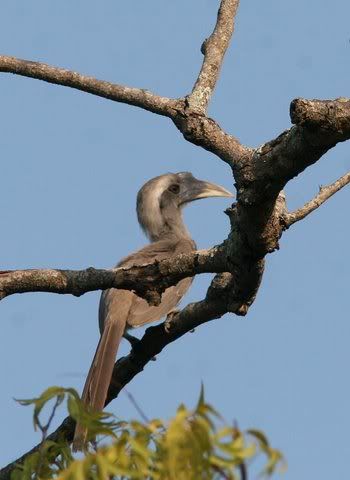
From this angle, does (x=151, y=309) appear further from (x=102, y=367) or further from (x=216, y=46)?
(x=216, y=46)

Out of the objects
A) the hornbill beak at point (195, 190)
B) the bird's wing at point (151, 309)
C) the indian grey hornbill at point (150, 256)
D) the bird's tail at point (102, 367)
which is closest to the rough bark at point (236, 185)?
the bird's tail at point (102, 367)

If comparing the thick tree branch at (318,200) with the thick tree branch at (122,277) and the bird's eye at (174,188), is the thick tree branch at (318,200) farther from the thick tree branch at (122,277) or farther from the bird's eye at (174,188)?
the bird's eye at (174,188)

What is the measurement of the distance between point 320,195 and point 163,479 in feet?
9.80

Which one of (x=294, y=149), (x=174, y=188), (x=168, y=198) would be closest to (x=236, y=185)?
(x=294, y=149)

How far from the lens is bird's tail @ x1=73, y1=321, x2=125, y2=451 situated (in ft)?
21.7

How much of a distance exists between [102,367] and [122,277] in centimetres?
243

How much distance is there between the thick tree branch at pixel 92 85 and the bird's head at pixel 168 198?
5143 mm

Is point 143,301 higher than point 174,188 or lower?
lower

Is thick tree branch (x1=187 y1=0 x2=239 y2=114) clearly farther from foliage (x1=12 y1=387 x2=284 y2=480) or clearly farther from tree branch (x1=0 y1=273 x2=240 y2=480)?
foliage (x1=12 y1=387 x2=284 y2=480)

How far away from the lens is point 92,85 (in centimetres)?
507

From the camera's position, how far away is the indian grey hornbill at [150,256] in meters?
7.04

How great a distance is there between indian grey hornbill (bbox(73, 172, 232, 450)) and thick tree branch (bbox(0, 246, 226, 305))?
120 cm

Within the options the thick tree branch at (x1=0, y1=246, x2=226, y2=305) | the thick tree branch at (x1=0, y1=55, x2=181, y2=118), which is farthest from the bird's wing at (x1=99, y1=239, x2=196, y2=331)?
the thick tree branch at (x1=0, y1=246, x2=226, y2=305)

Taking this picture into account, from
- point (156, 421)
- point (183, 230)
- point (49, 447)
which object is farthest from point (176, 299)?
point (156, 421)
